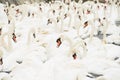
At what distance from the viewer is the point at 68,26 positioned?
19.3 ft

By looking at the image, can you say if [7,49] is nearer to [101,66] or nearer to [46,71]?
[46,71]

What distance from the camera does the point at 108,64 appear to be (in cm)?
377

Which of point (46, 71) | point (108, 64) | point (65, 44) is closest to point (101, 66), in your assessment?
point (108, 64)

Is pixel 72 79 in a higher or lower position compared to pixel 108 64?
lower

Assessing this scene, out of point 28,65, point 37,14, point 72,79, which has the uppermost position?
point 37,14

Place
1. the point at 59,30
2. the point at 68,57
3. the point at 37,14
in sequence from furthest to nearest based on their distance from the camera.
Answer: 1. the point at 37,14
2. the point at 59,30
3. the point at 68,57

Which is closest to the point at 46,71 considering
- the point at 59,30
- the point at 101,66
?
→ the point at 101,66

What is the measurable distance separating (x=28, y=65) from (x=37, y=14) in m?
3.07

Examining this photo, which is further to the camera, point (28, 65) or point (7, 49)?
point (7, 49)

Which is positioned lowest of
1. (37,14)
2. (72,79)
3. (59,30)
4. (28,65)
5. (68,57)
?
(72,79)

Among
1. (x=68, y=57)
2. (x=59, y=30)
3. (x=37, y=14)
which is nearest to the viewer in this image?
(x=68, y=57)

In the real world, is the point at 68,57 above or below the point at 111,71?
above

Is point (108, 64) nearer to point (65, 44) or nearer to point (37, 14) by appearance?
point (65, 44)

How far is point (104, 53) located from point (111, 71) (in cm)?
60
